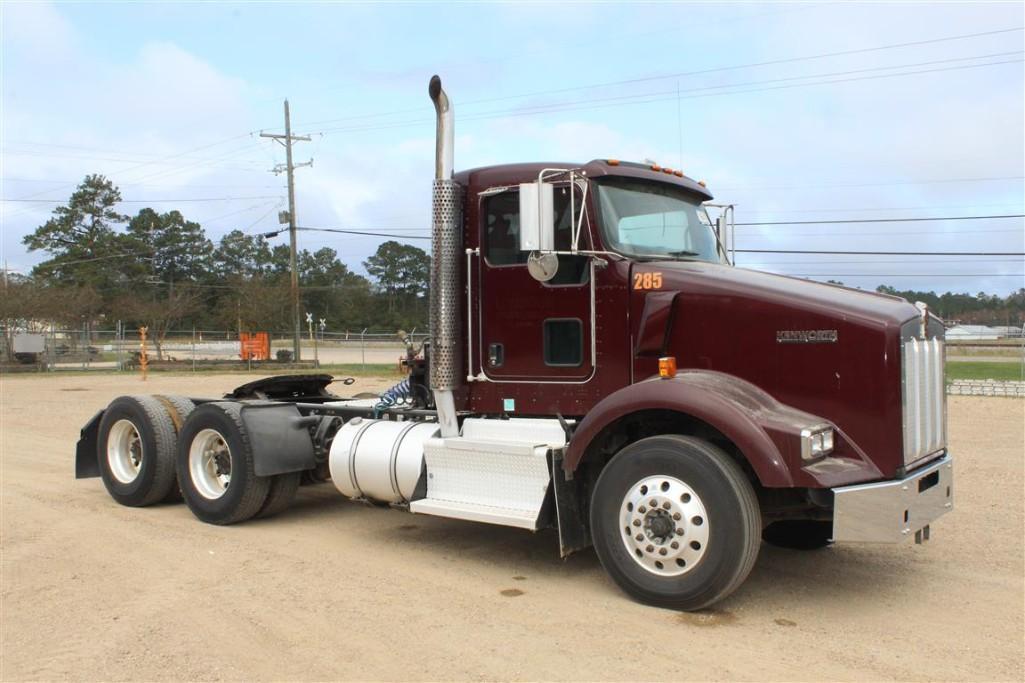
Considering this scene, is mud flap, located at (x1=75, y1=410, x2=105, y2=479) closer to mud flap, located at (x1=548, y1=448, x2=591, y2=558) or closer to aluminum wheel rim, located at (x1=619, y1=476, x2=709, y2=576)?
mud flap, located at (x1=548, y1=448, x2=591, y2=558)

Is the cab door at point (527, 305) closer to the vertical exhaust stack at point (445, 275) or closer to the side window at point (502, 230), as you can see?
the side window at point (502, 230)

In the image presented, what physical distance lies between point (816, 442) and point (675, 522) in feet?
3.07

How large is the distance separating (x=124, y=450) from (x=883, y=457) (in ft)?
23.9

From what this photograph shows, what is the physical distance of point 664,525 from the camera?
4949 millimetres

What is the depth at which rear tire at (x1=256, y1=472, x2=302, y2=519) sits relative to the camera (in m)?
7.40

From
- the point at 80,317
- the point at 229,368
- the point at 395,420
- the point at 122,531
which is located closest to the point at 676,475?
the point at 395,420

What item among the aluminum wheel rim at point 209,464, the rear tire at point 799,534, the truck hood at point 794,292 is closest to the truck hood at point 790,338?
the truck hood at point 794,292

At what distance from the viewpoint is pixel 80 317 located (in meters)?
48.2

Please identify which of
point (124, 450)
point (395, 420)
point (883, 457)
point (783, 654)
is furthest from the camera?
point (124, 450)

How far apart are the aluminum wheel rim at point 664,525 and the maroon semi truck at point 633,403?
0.04ft

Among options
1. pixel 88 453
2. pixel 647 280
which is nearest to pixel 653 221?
pixel 647 280

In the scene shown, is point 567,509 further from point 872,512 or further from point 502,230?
point 502,230

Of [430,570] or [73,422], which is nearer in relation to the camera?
[430,570]

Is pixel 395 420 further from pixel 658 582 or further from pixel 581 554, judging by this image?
pixel 658 582
